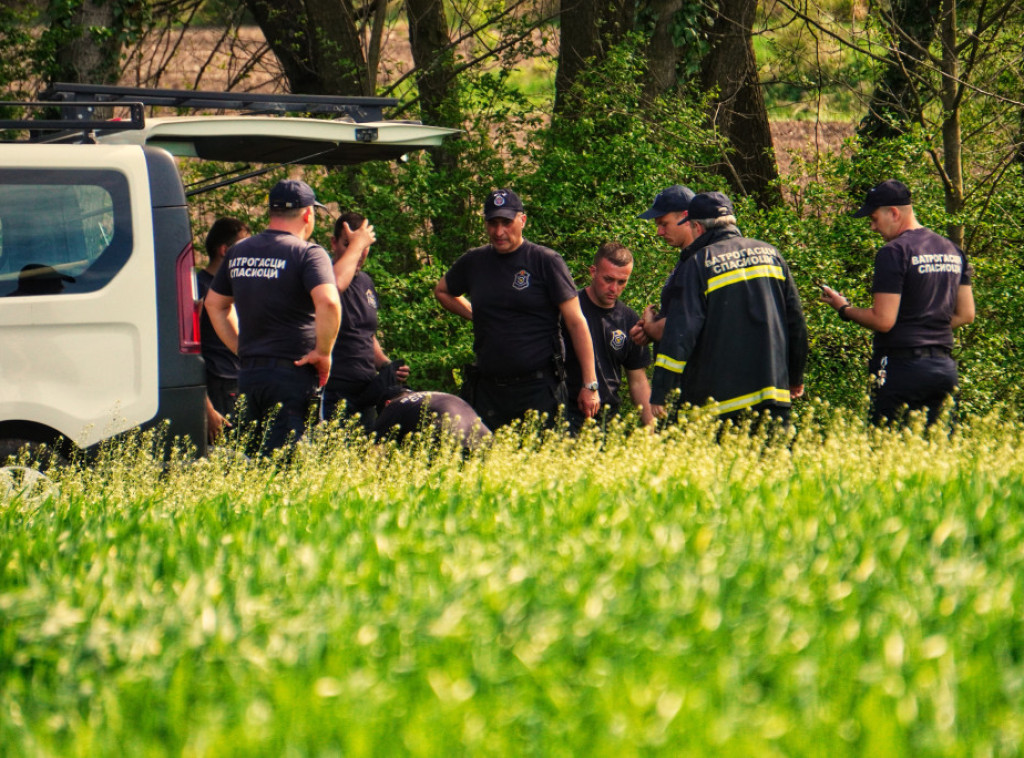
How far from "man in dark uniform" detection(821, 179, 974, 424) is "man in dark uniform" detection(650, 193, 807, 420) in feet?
2.28

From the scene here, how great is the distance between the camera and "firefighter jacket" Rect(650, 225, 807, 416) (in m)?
6.38

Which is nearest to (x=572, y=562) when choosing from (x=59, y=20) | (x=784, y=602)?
(x=784, y=602)

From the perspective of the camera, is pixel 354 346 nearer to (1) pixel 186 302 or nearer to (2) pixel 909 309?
(1) pixel 186 302

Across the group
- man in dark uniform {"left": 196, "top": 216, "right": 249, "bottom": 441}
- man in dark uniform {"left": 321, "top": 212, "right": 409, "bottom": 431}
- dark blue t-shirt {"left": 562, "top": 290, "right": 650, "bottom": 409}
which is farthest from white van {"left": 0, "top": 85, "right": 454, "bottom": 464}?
dark blue t-shirt {"left": 562, "top": 290, "right": 650, "bottom": 409}

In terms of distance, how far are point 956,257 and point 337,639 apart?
5243 mm

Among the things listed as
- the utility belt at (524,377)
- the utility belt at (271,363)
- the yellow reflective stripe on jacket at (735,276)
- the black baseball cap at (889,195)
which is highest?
the black baseball cap at (889,195)

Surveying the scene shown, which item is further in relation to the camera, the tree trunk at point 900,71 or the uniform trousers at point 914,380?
the tree trunk at point 900,71

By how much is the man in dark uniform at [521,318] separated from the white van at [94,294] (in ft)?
5.67

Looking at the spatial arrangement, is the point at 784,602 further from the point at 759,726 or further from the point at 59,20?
the point at 59,20

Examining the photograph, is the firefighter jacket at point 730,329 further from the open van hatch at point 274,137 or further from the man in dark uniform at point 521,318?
the open van hatch at point 274,137

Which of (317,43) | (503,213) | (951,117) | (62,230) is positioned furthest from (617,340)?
(317,43)

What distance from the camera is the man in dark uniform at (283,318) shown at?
6.58m

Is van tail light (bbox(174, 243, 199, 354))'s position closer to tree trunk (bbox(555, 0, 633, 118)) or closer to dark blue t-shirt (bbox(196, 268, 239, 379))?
dark blue t-shirt (bbox(196, 268, 239, 379))

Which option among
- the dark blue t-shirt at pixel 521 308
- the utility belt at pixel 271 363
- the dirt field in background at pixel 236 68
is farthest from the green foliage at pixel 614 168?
the utility belt at pixel 271 363
